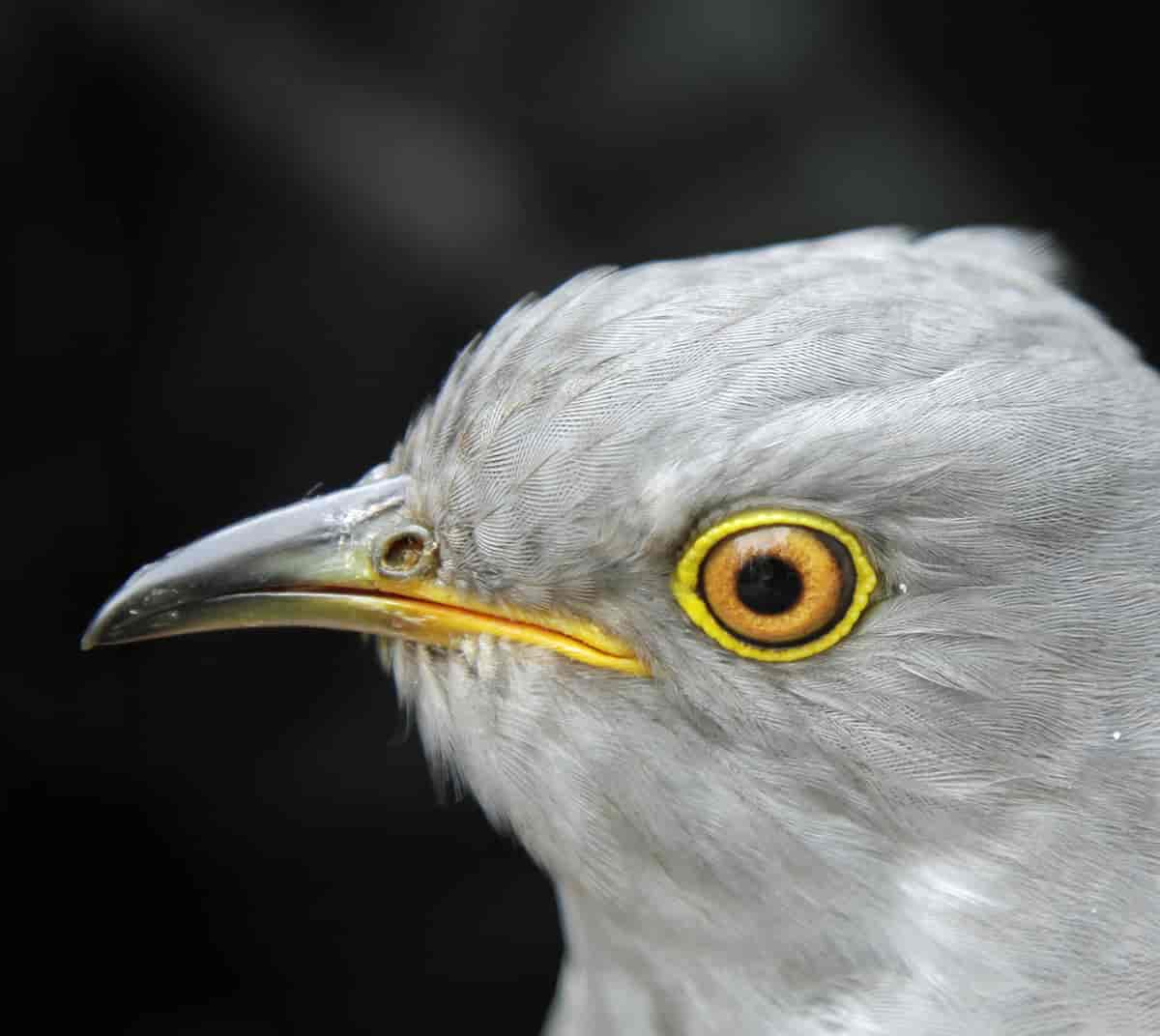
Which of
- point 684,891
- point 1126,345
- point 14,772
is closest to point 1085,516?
point 1126,345

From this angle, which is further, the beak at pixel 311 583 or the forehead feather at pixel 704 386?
the beak at pixel 311 583

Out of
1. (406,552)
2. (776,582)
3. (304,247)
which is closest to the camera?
(776,582)

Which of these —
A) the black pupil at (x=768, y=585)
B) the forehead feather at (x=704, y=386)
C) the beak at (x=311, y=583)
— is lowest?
the beak at (x=311, y=583)

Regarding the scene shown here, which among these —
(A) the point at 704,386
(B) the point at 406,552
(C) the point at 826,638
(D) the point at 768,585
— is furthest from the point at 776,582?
(B) the point at 406,552

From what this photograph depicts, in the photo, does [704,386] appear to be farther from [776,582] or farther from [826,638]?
[826,638]

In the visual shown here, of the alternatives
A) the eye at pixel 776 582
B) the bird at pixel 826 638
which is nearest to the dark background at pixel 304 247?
the bird at pixel 826 638

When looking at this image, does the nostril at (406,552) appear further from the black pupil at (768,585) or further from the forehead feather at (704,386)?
the black pupil at (768,585)
